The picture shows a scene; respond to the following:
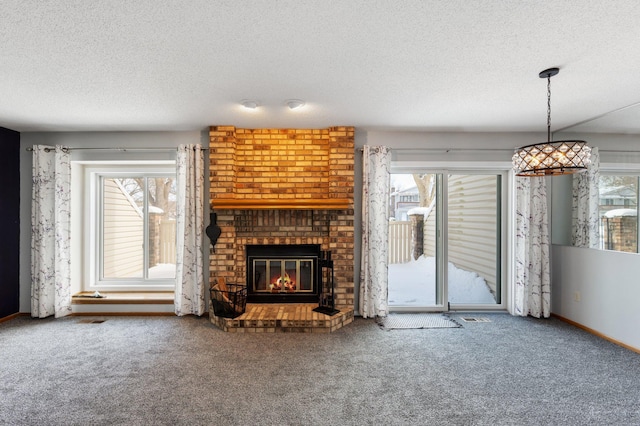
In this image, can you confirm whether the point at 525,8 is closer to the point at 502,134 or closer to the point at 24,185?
the point at 502,134

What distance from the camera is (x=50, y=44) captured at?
1.96m

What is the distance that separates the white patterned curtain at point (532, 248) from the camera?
3941 mm

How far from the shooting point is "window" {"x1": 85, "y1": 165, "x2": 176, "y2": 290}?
4504 millimetres

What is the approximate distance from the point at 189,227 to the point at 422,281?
3.14m

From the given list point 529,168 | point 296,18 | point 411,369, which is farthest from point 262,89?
point 411,369

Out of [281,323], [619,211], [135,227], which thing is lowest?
[281,323]

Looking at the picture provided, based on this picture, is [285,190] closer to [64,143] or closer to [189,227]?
[189,227]

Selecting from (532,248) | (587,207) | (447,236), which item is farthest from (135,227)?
(587,207)

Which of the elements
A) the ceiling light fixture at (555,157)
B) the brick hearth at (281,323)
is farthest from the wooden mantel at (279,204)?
the ceiling light fixture at (555,157)

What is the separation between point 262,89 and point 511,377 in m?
3.11

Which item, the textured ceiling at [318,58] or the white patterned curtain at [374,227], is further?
the white patterned curtain at [374,227]

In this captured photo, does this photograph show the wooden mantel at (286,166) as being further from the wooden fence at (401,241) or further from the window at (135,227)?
the window at (135,227)

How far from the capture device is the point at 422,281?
4285mm

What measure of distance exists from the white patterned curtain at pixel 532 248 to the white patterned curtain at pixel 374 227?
1.70 m
